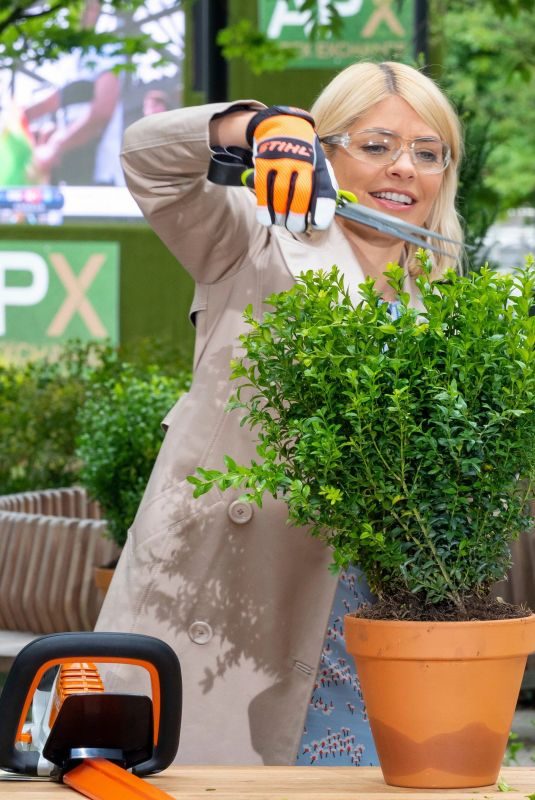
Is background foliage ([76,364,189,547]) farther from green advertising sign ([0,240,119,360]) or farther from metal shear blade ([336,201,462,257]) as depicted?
green advertising sign ([0,240,119,360])

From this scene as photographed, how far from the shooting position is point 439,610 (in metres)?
1.50

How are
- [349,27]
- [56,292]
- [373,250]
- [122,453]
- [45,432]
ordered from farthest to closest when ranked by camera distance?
[56,292] < [349,27] < [45,432] < [122,453] < [373,250]

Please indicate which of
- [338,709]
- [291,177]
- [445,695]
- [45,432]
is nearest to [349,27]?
[45,432]

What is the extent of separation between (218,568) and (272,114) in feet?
2.40

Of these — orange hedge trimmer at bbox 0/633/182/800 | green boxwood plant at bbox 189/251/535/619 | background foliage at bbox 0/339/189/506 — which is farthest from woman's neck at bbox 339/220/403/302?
background foliage at bbox 0/339/189/506

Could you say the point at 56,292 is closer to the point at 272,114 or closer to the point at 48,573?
the point at 48,573

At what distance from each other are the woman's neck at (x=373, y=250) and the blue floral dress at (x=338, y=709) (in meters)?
0.19

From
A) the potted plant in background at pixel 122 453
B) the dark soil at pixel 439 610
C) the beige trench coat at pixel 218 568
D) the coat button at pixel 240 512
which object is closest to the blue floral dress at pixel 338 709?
the beige trench coat at pixel 218 568

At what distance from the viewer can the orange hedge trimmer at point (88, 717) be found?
1382 mm

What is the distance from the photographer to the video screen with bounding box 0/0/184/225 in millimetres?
11602

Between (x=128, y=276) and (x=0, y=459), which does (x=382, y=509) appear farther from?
(x=128, y=276)

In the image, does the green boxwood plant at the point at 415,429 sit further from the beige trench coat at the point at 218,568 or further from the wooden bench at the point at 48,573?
the wooden bench at the point at 48,573

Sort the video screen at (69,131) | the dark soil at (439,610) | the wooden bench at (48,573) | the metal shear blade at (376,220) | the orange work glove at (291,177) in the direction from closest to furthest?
the dark soil at (439,610)
the orange work glove at (291,177)
the metal shear blade at (376,220)
the wooden bench at (48,573)
the video screen at (69,131)

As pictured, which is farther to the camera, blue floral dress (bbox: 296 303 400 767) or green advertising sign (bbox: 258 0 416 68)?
green advertising sign (bbox: 258 0 416 68)
